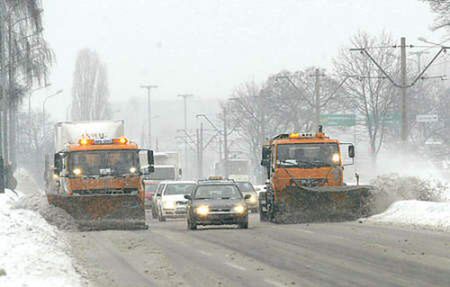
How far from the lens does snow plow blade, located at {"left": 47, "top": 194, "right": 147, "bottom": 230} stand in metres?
27.6

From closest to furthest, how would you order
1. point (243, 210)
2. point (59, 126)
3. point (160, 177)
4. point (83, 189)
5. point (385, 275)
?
point (385, 275), point (243, 210), point (83, 189), point (59, 126), point (160, 177)

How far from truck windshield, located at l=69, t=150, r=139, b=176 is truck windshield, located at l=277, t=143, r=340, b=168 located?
4.34 meters

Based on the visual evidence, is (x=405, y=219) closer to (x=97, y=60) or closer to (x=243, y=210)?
(x=243, y=210)

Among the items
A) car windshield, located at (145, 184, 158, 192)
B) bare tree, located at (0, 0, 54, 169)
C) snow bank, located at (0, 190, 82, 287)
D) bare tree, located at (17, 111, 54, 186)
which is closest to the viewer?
snow bank, located at (0, 190, 82, 287)

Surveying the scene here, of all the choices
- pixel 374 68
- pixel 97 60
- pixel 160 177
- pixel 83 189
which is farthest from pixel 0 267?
pixel 97 60

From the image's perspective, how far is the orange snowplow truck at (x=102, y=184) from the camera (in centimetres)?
2762

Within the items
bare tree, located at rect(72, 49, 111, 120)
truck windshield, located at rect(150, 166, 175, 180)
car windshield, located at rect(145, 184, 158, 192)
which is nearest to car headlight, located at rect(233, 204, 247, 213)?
car windshield, located at rect(145, 184, 158, 192)

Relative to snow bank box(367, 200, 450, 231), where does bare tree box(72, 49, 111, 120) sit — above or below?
above

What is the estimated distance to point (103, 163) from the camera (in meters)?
29.2

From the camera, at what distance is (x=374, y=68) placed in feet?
252

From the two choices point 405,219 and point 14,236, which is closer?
point 14,236

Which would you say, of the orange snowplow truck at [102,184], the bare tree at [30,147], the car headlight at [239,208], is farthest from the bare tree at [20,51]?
the bare tree at [30,147]

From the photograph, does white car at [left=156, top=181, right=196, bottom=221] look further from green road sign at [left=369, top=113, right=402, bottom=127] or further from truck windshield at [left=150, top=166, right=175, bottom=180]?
green road sign at [left=369, top=113, right=402, bottom=127]

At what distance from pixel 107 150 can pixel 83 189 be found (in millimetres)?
1333
